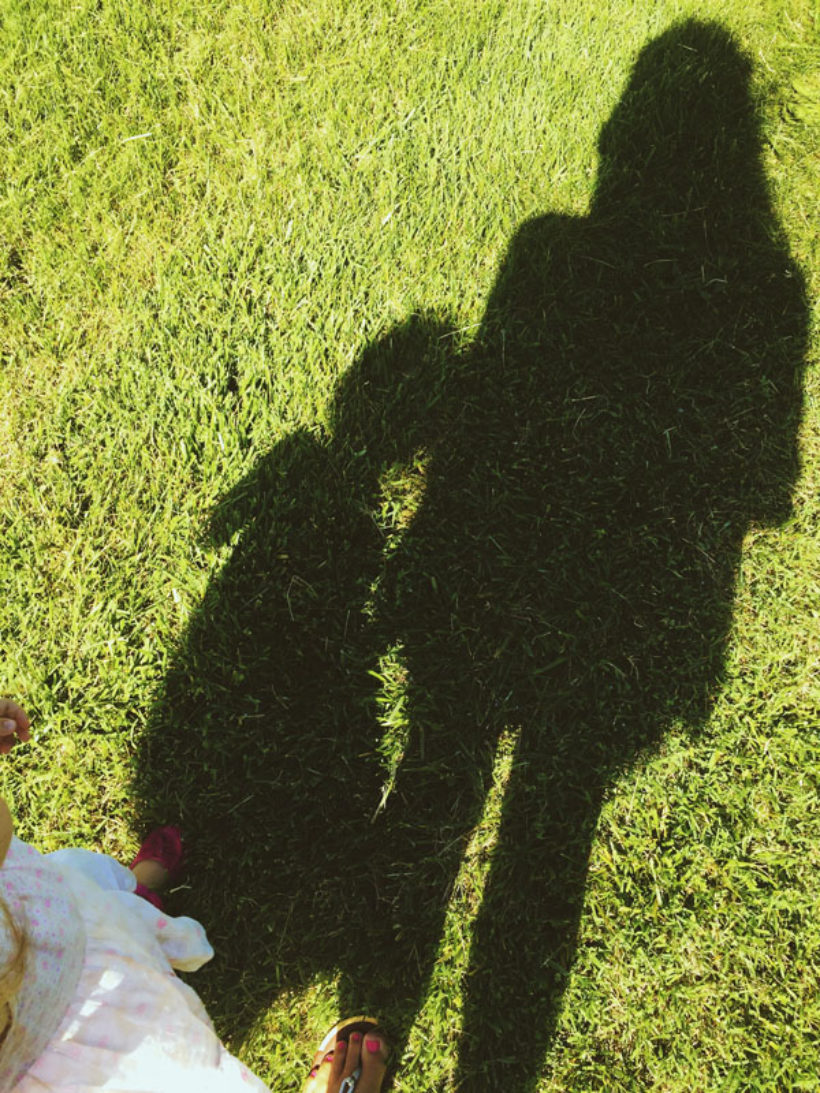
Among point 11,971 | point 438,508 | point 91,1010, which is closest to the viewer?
point 11,971

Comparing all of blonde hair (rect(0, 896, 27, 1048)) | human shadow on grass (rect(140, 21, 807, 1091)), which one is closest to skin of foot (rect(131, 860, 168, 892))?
human shadow on grass (rect(140, 21, 807, 1091))

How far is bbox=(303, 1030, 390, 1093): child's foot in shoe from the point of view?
2.35 meters

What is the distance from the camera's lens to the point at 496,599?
285 cm

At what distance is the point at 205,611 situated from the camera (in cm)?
286

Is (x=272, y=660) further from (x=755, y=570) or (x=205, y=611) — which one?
(x=755, y=570)

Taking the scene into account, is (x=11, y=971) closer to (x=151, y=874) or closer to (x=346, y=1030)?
(x=151, y=874)

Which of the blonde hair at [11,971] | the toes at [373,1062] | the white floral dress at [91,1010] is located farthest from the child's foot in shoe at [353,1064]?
the blonde hair at [11,971]

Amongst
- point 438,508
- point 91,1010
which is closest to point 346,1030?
point 91,1010

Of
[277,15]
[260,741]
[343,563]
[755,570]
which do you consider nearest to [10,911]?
[260,741]

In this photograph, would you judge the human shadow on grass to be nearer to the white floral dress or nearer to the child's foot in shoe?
the child's foot in shoe

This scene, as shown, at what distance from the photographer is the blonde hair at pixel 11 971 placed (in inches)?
56.5

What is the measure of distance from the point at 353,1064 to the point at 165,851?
0.86 meters

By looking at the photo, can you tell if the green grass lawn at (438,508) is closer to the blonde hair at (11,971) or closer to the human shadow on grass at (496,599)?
the human shadow on grass at (496,599)

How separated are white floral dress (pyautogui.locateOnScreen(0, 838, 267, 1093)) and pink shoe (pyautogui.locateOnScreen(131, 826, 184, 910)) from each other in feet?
2.15
